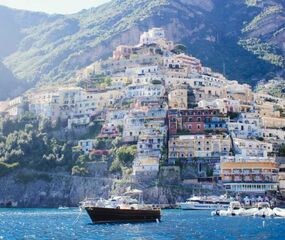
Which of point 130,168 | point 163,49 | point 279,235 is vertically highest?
point 163,49

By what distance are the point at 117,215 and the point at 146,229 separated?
10.00m

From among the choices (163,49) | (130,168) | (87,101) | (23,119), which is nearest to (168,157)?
(130,168)

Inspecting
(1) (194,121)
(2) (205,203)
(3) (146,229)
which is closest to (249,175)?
(2) (205,203)

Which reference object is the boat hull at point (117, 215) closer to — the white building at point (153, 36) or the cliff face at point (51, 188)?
the cliff face at point (51, 188)

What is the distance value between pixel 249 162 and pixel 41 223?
4690 cm

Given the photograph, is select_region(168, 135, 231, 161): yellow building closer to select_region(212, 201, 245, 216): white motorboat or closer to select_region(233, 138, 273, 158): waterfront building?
select_region(233, 138, 273, 158): waterfront building

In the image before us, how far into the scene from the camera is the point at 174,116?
428 ft

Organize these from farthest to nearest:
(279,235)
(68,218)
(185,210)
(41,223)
Answer: (185,210) < (68,218) < (41,223) < (279,235)

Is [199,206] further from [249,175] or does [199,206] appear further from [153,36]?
[153,36]

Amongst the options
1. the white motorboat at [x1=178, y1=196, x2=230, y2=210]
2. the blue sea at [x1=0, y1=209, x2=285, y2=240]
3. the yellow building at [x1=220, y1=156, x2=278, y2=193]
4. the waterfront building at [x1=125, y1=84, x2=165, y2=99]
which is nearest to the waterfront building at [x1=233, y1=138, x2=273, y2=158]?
the yellow building at [x1=220, y1=156, x2=278, y2=193]

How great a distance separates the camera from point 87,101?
148m

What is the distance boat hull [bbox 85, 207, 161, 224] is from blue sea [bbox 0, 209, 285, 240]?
1369mm

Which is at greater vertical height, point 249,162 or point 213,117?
point 213,117

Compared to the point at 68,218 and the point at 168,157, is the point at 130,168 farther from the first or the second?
the point at 68,218
